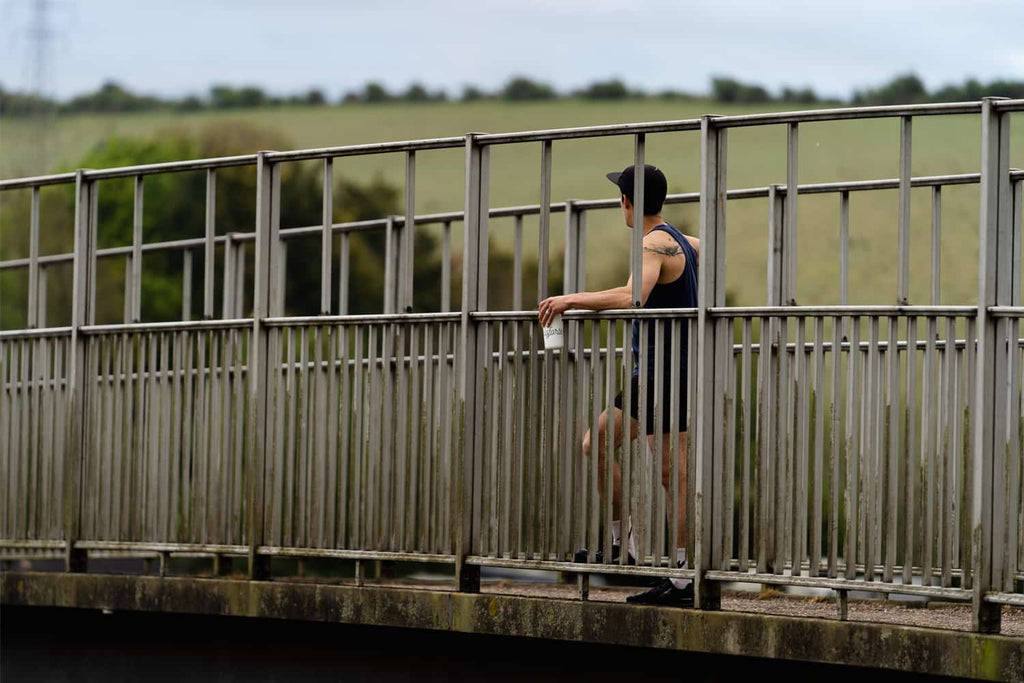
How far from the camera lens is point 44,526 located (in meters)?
9.52

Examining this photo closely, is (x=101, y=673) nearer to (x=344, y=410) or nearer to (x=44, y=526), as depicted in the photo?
(x=44, y=526)

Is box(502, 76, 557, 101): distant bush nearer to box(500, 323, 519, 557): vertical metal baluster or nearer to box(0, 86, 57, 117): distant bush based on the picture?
box(0, 86, 57, 117): distant bush

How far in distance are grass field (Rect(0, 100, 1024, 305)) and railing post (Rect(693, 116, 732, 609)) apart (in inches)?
2028

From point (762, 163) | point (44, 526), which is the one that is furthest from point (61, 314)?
point (44, 526)

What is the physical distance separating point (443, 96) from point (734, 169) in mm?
21605

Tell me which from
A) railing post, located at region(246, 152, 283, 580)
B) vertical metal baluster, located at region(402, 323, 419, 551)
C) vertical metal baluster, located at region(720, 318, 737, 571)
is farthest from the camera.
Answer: railing post, located at region(246, 152, 283, 580)

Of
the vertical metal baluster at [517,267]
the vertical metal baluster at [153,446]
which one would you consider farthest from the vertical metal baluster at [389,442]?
the vertical metal baluster at [153,446]

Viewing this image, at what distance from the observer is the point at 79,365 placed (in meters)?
9.47

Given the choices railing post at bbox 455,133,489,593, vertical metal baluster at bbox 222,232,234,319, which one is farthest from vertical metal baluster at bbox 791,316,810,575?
vertical metal baluster at bbox 222,232,234,319

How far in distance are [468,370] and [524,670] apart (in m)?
1.37

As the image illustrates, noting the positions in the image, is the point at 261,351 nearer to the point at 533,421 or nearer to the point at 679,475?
the point at 533,421

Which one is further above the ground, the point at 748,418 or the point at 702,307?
the point at 702,307

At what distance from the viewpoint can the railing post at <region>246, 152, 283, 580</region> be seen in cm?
843

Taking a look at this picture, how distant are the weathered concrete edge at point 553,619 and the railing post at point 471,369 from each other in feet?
0.83
